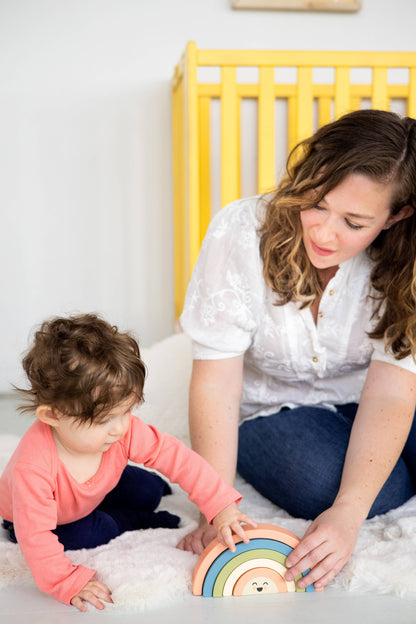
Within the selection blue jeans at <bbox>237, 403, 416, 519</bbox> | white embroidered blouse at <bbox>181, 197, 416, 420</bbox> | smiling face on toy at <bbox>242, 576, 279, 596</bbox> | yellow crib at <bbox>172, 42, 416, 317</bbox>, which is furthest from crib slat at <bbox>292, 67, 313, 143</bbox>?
smiling face on toy at <bbox>242, 576, 279, 596</bbox>

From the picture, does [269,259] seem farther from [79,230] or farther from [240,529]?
[79,230]

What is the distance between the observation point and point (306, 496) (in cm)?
112

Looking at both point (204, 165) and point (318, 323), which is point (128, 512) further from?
point (204, 165)

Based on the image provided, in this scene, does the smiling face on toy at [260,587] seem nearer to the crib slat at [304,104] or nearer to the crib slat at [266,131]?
the crib slat at [266,131]

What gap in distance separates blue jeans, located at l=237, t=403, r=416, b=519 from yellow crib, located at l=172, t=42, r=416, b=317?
787 mm

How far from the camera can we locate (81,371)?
2.83ft

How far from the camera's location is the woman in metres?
1.02

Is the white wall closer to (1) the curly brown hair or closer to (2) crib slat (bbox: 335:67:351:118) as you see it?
(2) crib slat (bbox: 335:67:351:118)

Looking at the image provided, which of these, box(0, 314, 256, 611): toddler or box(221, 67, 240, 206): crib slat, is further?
box(221, 67, 240, 206): crib slat

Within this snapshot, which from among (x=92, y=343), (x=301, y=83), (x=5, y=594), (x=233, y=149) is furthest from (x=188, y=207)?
(x=5, y=594)

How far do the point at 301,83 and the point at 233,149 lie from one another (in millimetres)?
270

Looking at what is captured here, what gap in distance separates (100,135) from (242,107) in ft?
1.58

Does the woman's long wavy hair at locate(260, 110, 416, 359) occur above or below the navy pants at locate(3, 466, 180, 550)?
above

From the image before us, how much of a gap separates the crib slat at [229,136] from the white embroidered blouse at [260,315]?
2.45 ft
